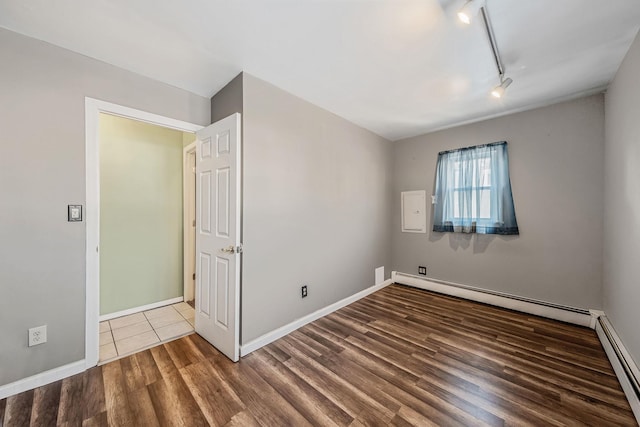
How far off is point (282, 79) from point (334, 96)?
0.61 metres

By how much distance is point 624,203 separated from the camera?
191cm

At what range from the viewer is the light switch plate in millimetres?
1793

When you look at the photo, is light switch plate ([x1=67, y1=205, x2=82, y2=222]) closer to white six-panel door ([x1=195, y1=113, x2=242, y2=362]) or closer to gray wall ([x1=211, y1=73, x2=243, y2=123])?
white six-panel door ([x1=195, y1=113, x2=242, y2=362])

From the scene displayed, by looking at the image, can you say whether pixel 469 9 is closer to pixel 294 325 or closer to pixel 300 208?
pixel 300 208

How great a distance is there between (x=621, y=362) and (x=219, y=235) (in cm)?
329

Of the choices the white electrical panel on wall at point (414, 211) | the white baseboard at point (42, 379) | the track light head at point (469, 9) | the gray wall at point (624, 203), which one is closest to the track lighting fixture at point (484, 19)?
the track light head at point (469, 9)

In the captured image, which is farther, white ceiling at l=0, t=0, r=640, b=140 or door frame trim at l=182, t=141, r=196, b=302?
door frame trim at l=182, t=141, r=196, b=302

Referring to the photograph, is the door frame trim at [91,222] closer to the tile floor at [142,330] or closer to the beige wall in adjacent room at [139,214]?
the tile floor at [142,330]

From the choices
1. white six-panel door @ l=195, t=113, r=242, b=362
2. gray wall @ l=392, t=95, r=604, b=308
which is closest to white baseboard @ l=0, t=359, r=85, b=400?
white six-panel door @ l=195, t=113, r=242, b=362

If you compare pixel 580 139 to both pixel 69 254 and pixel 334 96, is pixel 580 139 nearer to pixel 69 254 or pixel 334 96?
pixel 334 96

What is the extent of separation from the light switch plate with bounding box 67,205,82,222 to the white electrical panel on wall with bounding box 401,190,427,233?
3908 mm

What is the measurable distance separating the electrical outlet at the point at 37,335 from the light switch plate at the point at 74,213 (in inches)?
30.7

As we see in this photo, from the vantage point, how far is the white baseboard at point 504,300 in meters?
2.58

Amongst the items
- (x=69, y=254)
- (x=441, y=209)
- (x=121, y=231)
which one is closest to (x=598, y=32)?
(x=441, y=209)
